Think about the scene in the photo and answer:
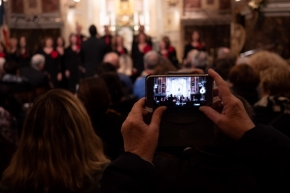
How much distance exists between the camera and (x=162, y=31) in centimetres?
2048

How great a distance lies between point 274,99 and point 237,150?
267cm

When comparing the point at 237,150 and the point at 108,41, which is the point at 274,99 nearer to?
the point at 237,150

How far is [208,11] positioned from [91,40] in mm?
6354

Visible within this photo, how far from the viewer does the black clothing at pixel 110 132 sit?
166 inches

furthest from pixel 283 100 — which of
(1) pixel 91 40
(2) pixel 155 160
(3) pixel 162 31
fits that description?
(3) pixel 162 31

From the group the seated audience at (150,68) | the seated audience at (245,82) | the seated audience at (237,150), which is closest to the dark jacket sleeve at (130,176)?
the seated audience at (237,150)

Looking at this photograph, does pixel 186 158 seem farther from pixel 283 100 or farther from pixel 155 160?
pixel 283 100

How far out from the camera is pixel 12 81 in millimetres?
7176

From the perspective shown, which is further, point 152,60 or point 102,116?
point 152,60

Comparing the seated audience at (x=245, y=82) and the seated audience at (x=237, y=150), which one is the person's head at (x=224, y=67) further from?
the seated audience at (x=237, y=150)

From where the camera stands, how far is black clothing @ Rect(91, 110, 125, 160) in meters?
4.21

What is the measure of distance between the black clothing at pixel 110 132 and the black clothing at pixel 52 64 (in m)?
10.2

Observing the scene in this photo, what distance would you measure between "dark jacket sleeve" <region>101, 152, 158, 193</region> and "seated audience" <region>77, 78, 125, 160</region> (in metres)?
2.43

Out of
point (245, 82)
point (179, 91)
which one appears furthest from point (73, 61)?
point (179, 91)
